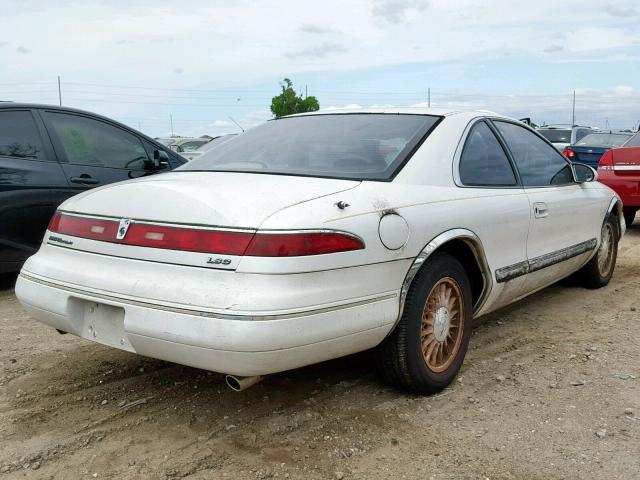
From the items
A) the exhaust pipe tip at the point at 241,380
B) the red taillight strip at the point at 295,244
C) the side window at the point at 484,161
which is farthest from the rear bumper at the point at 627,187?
the exhaust pipe tip at the point at 241,380

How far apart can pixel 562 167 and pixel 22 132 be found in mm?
4242

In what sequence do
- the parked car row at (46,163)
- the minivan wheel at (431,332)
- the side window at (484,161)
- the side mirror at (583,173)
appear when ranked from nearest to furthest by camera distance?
the minivan wheel at (431,332), the side window at (484,161), the side mirror at (583,173), the parked car row at (46,163)

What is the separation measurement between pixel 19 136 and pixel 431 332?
12.8 feet

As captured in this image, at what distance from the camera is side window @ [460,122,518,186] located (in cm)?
369

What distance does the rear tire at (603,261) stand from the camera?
544cm

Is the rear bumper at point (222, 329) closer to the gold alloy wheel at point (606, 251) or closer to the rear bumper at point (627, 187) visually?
the gold alloy wheel at point (606, 251)

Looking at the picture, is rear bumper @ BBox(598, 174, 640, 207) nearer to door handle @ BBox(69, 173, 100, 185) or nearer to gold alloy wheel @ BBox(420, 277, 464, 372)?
gold alloy wheel @ BBox(420, 277, 464, 372)

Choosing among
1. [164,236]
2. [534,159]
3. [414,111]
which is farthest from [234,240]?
[534,159]

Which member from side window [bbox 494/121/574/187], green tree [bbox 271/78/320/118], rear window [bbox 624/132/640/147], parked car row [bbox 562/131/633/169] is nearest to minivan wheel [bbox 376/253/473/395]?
side window [bbox 494/121/574/187]

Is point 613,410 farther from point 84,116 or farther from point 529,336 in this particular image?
point 84,116

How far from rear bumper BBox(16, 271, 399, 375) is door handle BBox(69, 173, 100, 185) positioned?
9.10 feet

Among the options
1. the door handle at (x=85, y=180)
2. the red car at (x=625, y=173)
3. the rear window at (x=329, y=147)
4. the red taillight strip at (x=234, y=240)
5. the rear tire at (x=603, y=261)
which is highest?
the rear window at (x=329, y=147)

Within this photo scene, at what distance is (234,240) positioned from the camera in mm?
2602

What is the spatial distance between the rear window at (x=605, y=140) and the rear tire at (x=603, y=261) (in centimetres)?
812
